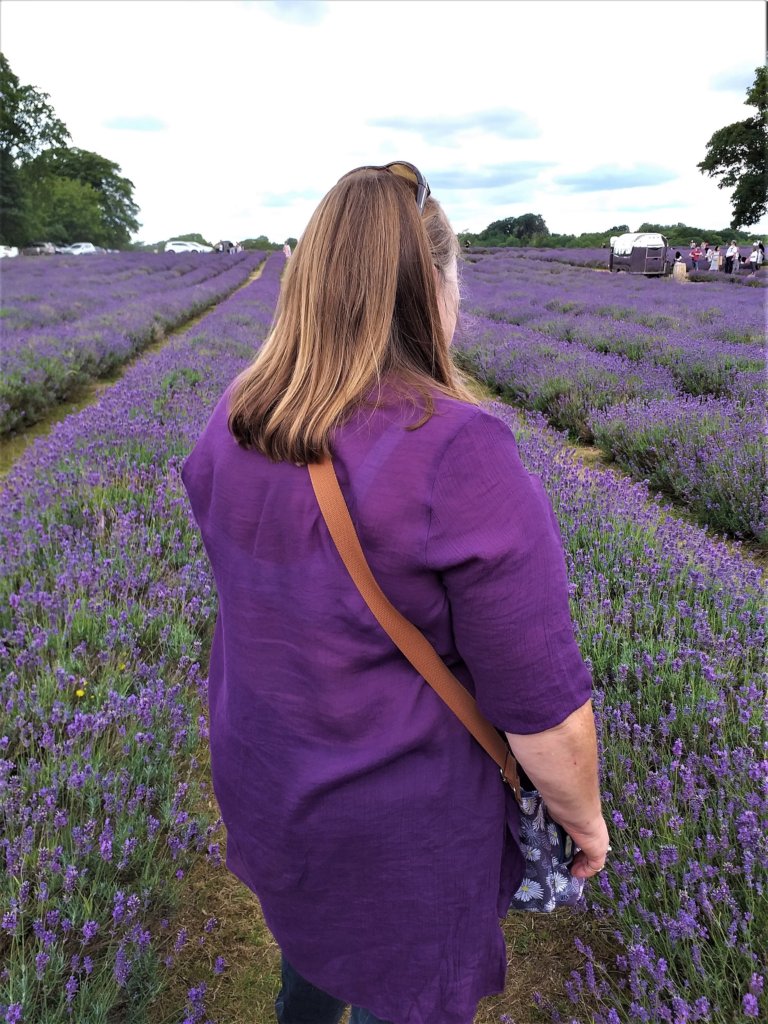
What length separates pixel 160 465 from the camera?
4.61 meters

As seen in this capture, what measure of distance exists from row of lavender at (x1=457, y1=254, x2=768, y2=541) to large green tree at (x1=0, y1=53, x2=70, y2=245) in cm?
4741

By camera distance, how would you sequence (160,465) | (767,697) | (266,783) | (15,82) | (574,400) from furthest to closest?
1. (15,82)
2. (574,400)
3. (160,465)
4. (767,697)
5. (266,783)

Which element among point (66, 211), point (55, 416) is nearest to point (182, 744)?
point (55, 416)

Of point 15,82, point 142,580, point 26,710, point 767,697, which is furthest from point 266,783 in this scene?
point 15,82

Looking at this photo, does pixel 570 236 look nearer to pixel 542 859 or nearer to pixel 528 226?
pixel 528 226

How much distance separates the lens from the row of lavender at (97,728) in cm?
170

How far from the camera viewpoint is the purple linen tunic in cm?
94

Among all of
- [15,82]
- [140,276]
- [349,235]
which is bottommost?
Result: [349,235]

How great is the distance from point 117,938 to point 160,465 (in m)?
3.20

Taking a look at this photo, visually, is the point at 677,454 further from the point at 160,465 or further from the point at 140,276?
the point at 140,276

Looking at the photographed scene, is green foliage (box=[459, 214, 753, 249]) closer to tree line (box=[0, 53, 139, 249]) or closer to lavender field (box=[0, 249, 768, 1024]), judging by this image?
tree line (box=[0, 53, 139, 249])

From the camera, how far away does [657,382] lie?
7.46 m

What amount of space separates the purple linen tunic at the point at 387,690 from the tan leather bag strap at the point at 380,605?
0.6 inches

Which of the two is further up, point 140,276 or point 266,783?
point 140,276
